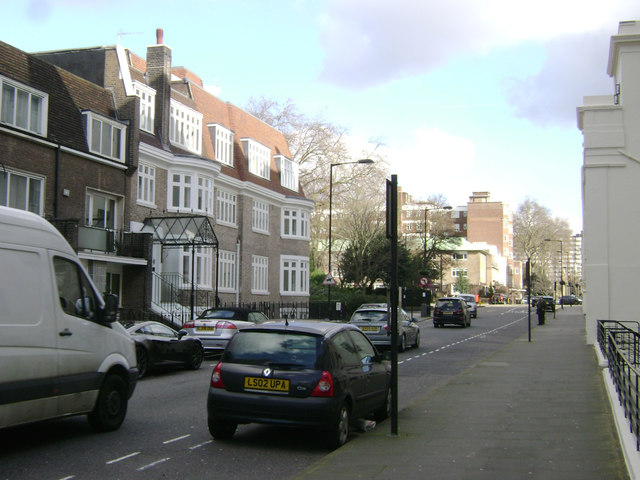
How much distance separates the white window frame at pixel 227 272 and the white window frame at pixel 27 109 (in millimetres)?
13203

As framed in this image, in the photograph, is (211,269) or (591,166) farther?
(211,269)

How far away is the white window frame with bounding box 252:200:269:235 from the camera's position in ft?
129

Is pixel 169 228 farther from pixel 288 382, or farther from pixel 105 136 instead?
pixel 288 382

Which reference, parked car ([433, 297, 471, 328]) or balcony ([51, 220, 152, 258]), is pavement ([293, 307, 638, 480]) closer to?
balcony ([51, 220, 152, 258])

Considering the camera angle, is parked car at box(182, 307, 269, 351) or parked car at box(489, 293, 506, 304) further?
parked car at box(489, 293, 506, 304)

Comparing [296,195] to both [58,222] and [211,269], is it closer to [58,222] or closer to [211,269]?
[211,269]

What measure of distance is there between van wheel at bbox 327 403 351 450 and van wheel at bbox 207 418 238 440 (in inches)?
49.3

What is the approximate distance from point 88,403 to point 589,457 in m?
5.91

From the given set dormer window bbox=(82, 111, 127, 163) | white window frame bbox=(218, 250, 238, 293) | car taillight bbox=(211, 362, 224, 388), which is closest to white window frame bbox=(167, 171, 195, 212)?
white window frame bbox=(218, 250, 238, 293)

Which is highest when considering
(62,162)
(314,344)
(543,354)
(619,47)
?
(619,47)

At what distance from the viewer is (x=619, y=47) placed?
934 inches

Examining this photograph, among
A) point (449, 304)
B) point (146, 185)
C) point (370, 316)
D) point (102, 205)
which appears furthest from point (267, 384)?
point (449, 304)

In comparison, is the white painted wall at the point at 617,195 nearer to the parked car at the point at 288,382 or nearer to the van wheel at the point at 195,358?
the van wheel at the point at 195,358

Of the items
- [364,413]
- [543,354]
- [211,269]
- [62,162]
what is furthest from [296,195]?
[364,413]
